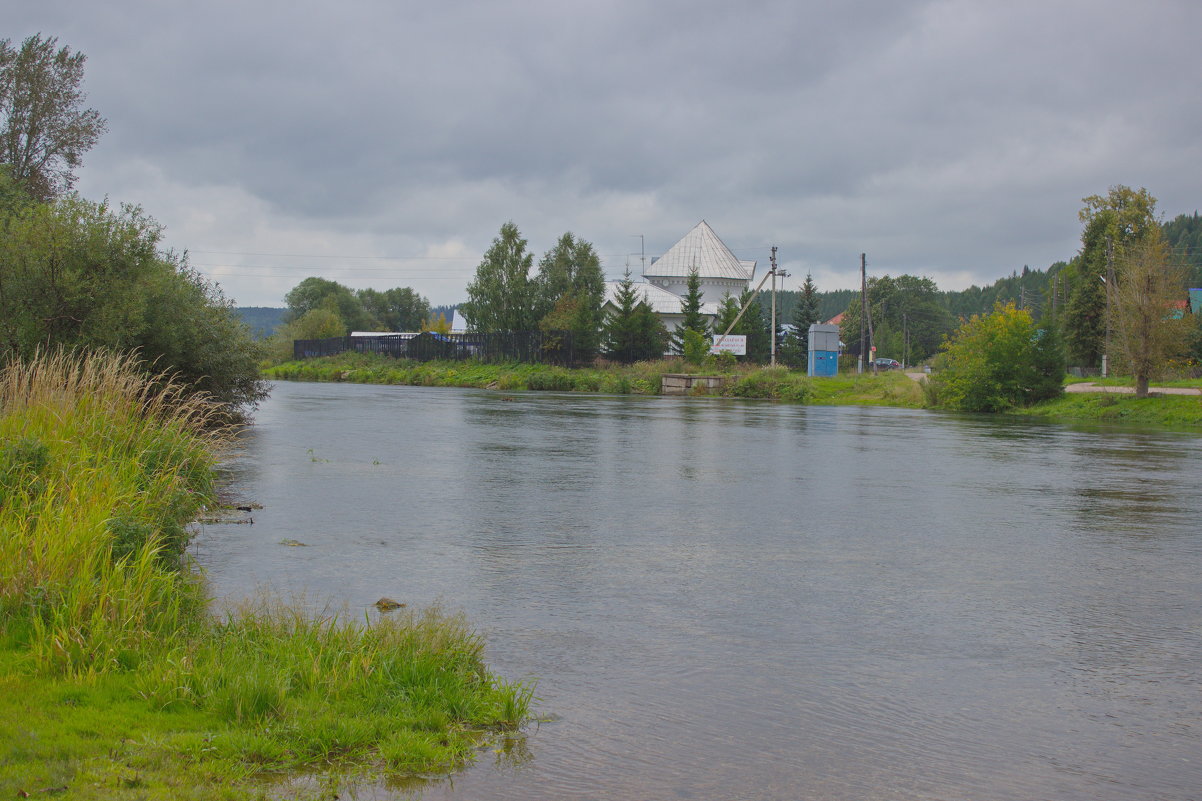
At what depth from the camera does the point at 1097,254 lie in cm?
6412

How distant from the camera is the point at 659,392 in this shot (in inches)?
2493

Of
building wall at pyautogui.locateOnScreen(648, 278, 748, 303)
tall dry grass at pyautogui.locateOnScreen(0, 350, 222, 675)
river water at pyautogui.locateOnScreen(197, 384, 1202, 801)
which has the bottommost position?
river water at pyautogui.locateOnScreen(197, 384, 1202, 801)

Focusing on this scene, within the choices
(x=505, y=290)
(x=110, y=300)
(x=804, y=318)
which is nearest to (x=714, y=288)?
(x=804, y=318)

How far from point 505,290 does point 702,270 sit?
25.1 metres

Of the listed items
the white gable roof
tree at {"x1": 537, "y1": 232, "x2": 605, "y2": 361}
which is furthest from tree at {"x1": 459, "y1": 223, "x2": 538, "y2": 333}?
the white gable roof

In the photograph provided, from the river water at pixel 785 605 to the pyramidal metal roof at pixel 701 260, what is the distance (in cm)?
8702

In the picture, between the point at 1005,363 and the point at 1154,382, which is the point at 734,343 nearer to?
the point at 1005,363

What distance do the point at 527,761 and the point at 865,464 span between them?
17.7 m

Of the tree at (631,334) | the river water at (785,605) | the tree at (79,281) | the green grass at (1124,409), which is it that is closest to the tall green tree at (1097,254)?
the green grass at (1124,409)

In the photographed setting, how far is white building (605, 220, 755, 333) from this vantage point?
10569 centimetres

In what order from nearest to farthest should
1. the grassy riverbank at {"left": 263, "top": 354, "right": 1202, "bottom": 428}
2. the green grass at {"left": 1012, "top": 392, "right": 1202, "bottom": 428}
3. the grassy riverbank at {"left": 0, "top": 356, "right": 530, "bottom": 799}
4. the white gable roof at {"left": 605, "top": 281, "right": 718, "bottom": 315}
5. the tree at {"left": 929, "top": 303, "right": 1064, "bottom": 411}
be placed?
the grassy riverbank at {"left": 0, "top": 356, "right": 530, "bottom": 799}
the green grass at {"left": 1012, "top": 392, "right": 1202, "bottom": 428}
the grassy riverbank at {"left": 263, "top": 354, "right": 1202, "bottom": 428}
the tree at {"left": 929, "top": 303, "right": 1064, "bottom": 411}
the white gable roof at {"left": 605, "top": 281, "right": 718, "bottom": 315}

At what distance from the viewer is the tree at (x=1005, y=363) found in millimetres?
47312

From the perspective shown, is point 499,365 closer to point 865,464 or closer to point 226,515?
point 865,464

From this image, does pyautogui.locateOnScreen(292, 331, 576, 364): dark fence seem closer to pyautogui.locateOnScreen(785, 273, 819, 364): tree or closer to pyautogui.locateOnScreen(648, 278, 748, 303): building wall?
pyautogui.locateOnScreen(785, 273, 819, 364): tree
